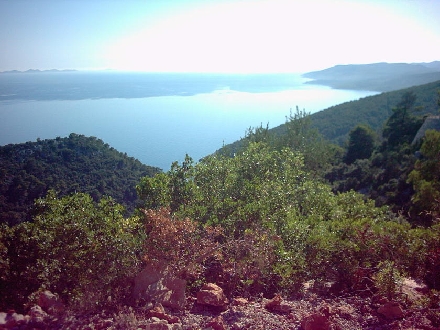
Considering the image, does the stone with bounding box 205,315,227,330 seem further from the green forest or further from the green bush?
the green bush

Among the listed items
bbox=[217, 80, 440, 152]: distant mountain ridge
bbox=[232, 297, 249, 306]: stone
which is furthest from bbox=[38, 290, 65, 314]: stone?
bbox=[217, 80, 440, 152]: distant mountain ridge

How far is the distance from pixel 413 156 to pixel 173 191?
76.4 feet

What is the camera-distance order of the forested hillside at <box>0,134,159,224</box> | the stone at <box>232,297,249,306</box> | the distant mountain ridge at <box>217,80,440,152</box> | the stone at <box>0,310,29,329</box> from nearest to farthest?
1. the stone at <box>0,310,29,329</box>
2. the stone at <box>232,297,249,306</box>
3. the forested hillside at <box>0,134,159,224</box>
4. the distant mountain ridge at <box>217,80,440,152</box>

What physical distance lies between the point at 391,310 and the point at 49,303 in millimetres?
4600

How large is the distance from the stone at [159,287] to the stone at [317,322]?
68.8 inches

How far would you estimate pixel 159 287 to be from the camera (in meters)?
4.71

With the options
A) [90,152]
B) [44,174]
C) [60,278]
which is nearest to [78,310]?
[60,278]

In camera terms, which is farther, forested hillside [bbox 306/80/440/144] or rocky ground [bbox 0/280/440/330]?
forested hillside [bbox 306/80/440/144]

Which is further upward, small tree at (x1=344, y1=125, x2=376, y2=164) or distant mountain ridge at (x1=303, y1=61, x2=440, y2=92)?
distant mountain ridge at (x1=303, y1=61, x2=440, y2=92)

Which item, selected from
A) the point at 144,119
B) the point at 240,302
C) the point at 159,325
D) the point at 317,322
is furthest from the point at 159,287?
the point at 144,119

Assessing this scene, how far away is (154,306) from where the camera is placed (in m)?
4.43

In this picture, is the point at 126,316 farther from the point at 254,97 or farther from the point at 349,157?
the point at 254,97

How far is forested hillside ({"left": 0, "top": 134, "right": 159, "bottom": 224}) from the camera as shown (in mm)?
15766

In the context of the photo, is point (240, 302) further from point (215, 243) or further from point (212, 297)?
point (215, 243)
